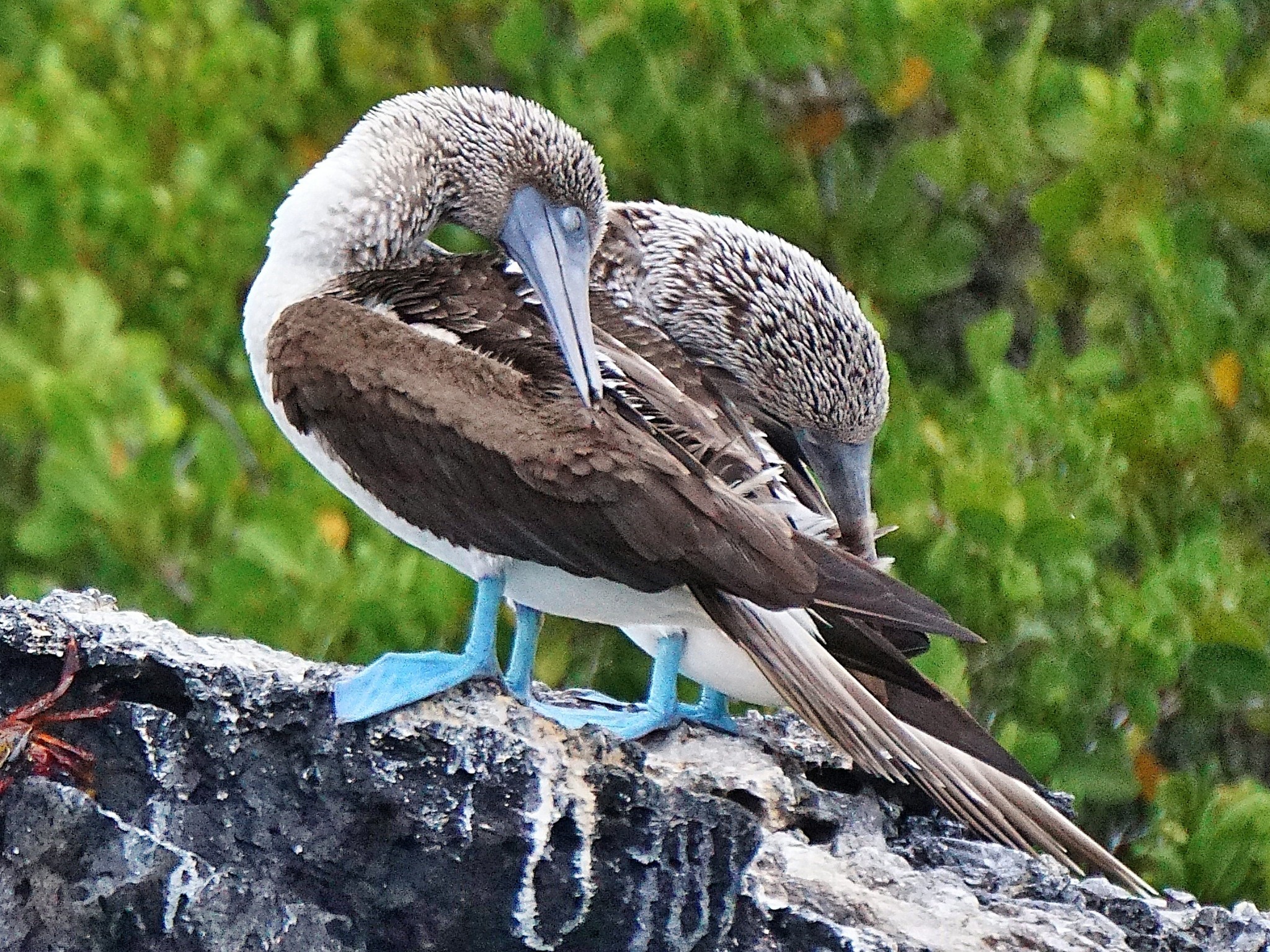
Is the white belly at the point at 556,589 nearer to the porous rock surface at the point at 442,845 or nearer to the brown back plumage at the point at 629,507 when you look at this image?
the brown back plumage at the point at 629,507

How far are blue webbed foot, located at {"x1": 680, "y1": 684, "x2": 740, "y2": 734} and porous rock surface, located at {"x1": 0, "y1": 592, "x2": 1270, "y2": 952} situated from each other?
269mm

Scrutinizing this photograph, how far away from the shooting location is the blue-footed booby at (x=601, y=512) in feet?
10.7

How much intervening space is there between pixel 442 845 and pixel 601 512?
622mm

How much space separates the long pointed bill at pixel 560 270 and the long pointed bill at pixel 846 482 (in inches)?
21.6

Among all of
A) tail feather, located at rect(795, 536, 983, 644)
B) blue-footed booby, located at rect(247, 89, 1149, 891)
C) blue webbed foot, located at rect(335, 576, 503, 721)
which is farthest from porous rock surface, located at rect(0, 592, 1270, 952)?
tail feather, located at rect(795, 536, 983, 644)

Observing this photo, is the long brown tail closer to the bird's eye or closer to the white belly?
the white belly

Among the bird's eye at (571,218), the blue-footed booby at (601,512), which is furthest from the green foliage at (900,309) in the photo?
the bird's eye at (571,218)

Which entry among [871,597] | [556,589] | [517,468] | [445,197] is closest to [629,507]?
[517,468]

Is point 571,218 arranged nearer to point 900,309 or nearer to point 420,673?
point 420,673

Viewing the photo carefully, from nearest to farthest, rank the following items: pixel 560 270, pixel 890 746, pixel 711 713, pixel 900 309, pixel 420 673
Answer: pixel 890 746, pixel 420 673, pixel 560 270, pixel 711 713, pixel 900 309

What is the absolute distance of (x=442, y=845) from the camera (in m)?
3.29

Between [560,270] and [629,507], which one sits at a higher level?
[560,270]

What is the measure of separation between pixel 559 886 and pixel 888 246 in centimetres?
287

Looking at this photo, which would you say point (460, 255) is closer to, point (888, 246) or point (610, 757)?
point (610, 757)
